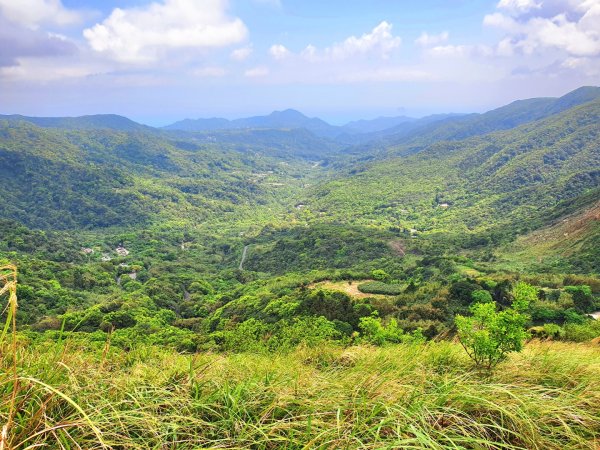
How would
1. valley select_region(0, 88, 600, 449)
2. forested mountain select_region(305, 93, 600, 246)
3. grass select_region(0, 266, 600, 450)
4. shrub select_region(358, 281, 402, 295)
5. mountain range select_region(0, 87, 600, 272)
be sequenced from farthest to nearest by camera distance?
1. mountain range select_region(0, 87, 600, 272)
2. forested mountain select_region(305, 93, 600, 246)
3. shrub select_region(358, 281, 402, 295)
4. valley select_region(0, 88, 600, 449)
5. grass select_region(0, 266, 600, 450)

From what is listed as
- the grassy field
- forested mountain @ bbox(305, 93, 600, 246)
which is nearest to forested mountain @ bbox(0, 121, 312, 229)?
forested mountain @ bbox(305, 93, 600, 246)

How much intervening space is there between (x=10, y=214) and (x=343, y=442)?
164 meters

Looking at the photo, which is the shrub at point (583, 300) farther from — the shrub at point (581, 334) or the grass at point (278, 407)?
the grass at point (278, 407)

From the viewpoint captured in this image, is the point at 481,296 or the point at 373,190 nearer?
the point at 481,296

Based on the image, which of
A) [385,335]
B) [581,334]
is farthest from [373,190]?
[581,334]

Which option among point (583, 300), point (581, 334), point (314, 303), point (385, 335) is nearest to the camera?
point (581, 334)

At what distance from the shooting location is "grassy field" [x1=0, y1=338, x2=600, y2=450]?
2.31 m

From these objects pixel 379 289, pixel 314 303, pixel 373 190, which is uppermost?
pixel 314 303

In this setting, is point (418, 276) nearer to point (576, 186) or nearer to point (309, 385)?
point (309, 385)

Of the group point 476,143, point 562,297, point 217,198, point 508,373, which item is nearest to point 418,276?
point 562,297

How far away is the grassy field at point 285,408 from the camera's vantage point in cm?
231

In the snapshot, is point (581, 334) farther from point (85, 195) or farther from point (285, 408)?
point (85, 195)

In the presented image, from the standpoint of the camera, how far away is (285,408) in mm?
2951

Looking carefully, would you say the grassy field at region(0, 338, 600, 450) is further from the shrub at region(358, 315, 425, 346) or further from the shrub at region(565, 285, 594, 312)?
the shrub at region(565, 285, 594, 312)
